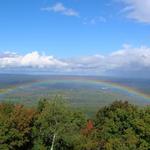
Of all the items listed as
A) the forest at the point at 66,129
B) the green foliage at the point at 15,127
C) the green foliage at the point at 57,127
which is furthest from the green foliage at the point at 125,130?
the green foliage at the point at 15,127

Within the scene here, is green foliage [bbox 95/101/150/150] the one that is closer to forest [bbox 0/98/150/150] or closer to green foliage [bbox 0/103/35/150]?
forest [bbox 0/98/150/150]

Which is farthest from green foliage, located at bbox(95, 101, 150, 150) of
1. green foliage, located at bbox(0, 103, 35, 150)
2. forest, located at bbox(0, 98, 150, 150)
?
green foliage, located at bbox(0, 103, 35, 150)

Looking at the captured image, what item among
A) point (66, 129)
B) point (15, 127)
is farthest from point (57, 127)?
point (15, 127)

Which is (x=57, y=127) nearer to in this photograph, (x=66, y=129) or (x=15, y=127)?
(x=66, y=129)

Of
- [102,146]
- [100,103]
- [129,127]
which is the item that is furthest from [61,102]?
[100,103]

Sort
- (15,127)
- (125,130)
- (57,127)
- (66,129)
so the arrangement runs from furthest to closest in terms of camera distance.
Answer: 1. (15,127)
2. (125,130)
3. (66,129)
4. (57,127)

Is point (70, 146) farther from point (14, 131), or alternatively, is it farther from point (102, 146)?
point (14, 131)

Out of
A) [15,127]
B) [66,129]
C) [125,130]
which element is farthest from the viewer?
[15,127]

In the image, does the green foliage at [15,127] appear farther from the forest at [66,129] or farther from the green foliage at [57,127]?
the green foliage at [57,127]
